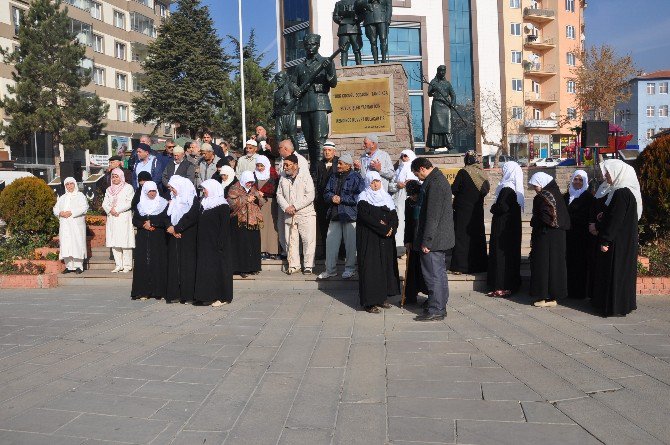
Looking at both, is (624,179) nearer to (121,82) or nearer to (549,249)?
(549,249)

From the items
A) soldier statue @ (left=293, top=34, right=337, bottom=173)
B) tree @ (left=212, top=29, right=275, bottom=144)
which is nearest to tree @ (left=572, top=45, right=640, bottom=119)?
tree @ (left=212, top=29, right=275, bottom=144)

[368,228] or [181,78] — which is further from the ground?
[181,78]

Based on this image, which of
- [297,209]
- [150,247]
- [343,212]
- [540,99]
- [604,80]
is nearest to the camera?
[343,212]

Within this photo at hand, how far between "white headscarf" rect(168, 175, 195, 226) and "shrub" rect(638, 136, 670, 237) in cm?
665

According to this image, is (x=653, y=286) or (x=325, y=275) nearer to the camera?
(x=653, y=286)

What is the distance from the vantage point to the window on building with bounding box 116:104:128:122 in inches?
2078

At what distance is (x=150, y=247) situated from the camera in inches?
368

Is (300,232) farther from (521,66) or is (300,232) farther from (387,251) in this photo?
(521,66)

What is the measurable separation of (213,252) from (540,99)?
196ft

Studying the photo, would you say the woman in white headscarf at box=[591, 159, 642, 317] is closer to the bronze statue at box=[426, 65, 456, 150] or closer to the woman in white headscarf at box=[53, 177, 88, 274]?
the woman in white headscarf at box=[53, 177, 88, 274]

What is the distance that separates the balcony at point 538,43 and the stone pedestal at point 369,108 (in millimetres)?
51648

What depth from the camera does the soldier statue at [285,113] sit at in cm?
1437

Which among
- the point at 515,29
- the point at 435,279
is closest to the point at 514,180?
the point at 435,279

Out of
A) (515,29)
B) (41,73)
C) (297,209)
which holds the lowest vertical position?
(297,209)
